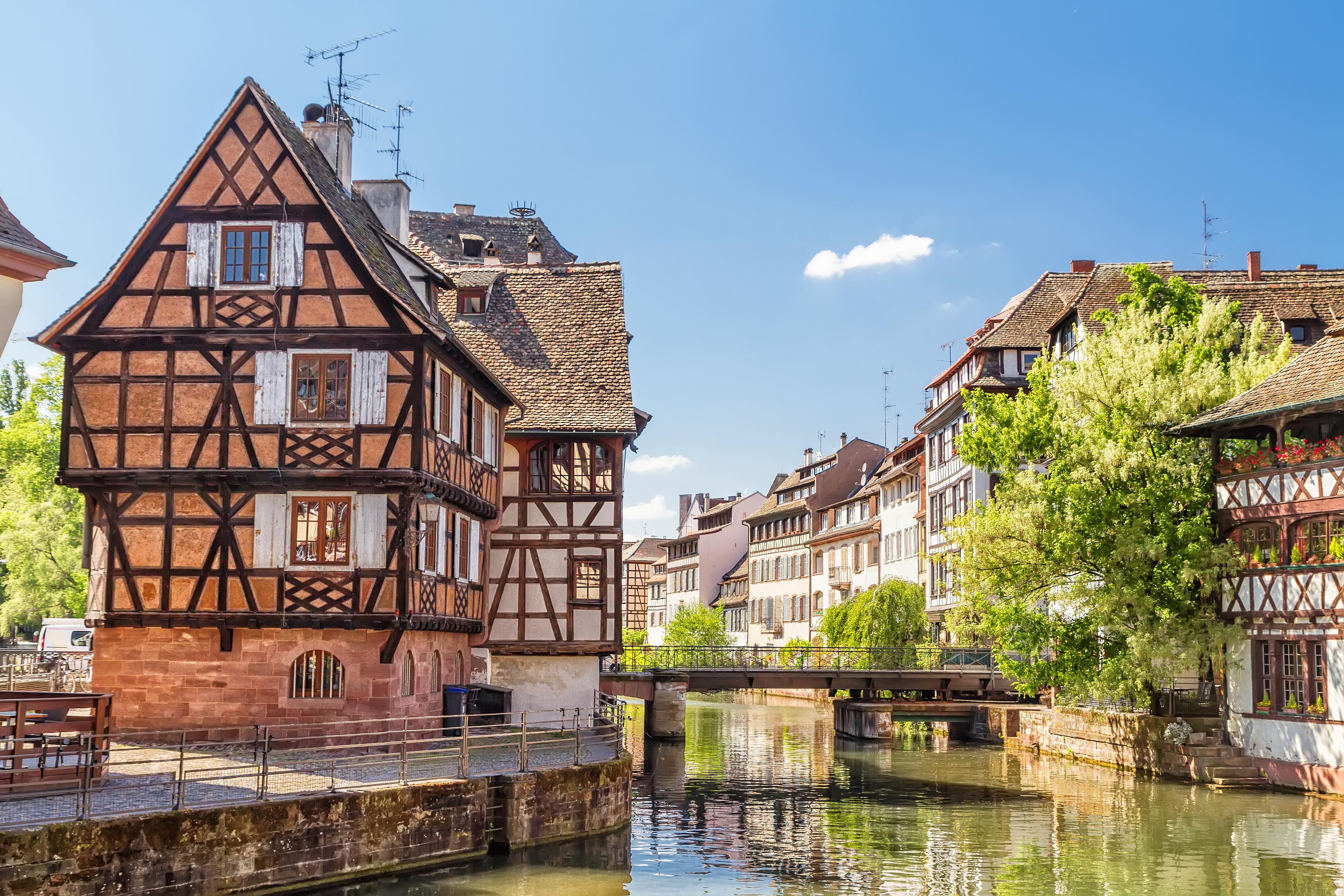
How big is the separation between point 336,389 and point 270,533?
2.93 meters

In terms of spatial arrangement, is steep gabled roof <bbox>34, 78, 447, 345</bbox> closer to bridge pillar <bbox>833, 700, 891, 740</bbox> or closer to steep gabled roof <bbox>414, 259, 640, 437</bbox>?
steep gabled roof <bbox>414, 259, 640, 437</bbox>

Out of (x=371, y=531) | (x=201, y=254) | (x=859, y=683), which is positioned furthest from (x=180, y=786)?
(x=859, y=683)

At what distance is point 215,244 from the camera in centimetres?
2706

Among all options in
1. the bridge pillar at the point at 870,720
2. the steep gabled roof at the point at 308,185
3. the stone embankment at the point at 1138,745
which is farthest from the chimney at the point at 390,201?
the bridge pillar at the point at 870,720

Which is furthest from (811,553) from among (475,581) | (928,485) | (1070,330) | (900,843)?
(900,843)

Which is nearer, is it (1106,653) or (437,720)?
(437,720)

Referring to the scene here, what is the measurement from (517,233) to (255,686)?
89.8 feet

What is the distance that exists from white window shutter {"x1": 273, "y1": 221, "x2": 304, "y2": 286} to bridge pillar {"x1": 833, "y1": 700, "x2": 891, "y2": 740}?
28.7m

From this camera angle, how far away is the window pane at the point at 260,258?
27.1 meters

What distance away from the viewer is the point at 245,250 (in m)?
27.2

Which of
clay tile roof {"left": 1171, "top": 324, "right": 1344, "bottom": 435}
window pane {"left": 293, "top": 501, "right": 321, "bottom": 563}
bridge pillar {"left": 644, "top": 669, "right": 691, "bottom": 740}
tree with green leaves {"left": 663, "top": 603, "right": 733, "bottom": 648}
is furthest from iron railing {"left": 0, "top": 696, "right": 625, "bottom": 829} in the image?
tree with green leaves {"left": 663, "top": 603, "right": 733, "bottom": 648}

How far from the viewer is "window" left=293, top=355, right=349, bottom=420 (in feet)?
87.6

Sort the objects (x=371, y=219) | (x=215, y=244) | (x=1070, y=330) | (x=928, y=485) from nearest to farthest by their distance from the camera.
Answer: (x=215, y=244) → (x=371, y=219) → (x=1070, y=330) → (x=928, y=485)

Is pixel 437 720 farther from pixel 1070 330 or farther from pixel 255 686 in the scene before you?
pixel 1070 330
